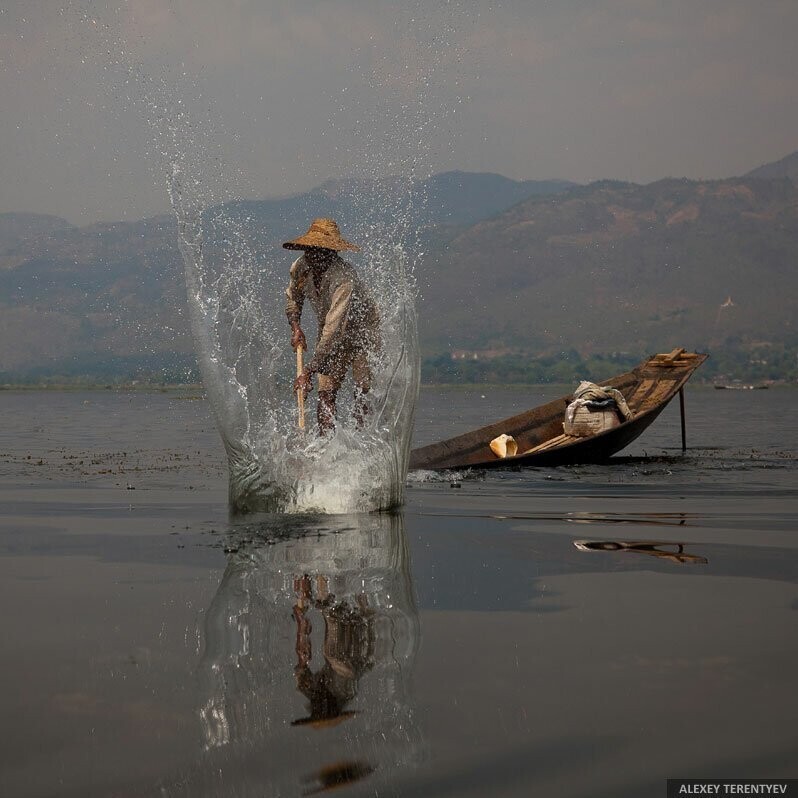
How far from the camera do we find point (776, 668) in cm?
544

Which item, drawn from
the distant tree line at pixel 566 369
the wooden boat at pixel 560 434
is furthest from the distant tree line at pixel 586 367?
the wooden boat at pixel 560 434

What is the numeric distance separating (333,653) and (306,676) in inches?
15.5

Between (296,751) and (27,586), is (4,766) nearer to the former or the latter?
(296,751)

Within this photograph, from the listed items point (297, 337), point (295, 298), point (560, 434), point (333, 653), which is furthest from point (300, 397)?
point (560, 434)

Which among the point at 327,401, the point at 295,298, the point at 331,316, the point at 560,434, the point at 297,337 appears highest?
the point at 295,298

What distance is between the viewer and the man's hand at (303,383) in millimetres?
12086

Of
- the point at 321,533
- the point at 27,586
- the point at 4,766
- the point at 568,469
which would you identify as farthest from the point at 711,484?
the point at 4,766

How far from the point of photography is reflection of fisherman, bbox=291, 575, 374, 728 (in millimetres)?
4820

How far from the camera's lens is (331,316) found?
39.9 feet

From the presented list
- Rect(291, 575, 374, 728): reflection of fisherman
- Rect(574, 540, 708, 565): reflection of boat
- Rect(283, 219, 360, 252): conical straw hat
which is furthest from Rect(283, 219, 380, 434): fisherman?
Rect(291, 575, 374, 728): reflection of fisherman

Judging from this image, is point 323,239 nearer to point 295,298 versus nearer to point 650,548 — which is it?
point 295,298

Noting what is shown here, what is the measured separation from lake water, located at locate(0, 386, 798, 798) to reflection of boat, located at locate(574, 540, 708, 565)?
4 cm

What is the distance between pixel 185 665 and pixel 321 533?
4457 millimetres

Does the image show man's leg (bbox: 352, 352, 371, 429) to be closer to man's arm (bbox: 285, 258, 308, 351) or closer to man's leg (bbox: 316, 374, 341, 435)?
man's leg (bbox: 316, 374, 341, 435)
